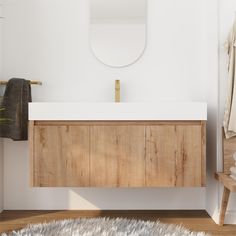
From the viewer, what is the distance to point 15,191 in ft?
9.90

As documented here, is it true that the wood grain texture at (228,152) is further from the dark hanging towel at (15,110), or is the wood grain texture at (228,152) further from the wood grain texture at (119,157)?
the dark hanging towel at (15,110)

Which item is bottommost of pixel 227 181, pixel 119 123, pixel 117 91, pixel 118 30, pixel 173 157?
pixel 227 181

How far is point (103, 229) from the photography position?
7.72 ft

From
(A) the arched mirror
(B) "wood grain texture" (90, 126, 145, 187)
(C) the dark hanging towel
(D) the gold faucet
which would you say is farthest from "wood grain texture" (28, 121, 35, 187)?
(A) the arched mirror

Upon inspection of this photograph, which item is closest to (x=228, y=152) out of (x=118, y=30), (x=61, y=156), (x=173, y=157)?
(x=173, y=157)

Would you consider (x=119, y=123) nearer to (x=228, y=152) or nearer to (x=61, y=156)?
(x=61, y=156)

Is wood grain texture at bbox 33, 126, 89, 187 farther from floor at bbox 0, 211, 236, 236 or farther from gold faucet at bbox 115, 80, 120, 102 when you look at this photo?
gold faucet at bbox 115, 80, 120, 102

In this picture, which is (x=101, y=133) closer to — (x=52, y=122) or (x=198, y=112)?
(x=52, y=122)

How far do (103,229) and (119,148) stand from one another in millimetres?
546

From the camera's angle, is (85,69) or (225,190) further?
(85,69)

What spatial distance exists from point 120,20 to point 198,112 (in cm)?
106

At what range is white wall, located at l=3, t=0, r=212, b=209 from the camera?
301 cm

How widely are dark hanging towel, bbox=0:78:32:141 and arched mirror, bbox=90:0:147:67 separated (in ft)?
2.24

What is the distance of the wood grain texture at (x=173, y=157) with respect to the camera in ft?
8.24
